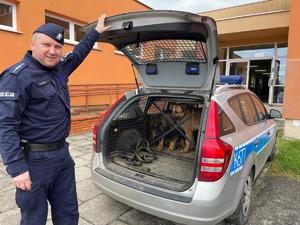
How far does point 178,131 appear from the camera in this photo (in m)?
3.82

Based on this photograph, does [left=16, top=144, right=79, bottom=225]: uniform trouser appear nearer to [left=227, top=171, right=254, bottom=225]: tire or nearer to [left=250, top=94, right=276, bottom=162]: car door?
[left=227, top=171, right=254, bottom=225]: tire

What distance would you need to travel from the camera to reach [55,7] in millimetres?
7961

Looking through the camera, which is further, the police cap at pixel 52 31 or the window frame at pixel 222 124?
the window frame at pixel 222 124

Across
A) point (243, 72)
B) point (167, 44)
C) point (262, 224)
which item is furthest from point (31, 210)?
point (243, 72)

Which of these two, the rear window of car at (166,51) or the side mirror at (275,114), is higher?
the rear window of car at (166,51)

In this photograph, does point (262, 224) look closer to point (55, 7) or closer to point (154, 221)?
point (154, 221)

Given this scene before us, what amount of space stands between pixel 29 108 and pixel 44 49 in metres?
0.46

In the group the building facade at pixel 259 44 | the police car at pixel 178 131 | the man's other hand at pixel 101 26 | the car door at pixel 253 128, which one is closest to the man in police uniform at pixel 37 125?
the man's other hand at pixel 101 26

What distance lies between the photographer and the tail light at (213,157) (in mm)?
2355

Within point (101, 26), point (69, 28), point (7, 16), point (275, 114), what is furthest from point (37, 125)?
point (69, 28)

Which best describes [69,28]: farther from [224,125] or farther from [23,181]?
[23,181]

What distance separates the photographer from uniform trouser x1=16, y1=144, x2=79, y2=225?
6.79 feet

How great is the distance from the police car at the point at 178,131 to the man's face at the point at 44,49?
847mm

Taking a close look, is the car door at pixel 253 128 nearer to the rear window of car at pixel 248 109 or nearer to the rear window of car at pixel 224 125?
the rear window of car at pixel 248 109
